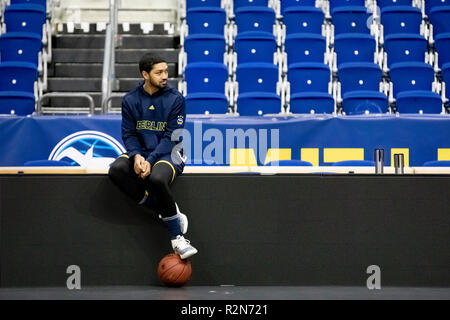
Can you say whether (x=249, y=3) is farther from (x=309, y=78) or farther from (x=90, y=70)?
(x=90, y=70)

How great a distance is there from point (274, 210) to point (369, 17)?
6609mm

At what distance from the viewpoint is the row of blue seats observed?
9953mm

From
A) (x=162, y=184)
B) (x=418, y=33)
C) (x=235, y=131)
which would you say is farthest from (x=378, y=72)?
(x=162, y=184)

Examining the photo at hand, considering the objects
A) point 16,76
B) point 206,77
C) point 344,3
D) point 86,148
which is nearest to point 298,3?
point 344,3

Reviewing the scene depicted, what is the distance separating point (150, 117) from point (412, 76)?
18.9 feet

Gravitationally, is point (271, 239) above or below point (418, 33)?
below

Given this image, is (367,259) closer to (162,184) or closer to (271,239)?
(271,239)

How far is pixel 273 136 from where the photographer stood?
8320mm

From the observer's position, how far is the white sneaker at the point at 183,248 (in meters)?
5.52

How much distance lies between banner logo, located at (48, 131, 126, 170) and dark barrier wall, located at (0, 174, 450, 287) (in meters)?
2.51

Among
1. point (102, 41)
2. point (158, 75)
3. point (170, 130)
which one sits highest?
point (102, 41)

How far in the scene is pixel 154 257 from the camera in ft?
19.1

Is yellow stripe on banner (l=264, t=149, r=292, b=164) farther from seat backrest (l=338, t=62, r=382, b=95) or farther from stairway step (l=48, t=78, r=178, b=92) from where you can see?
stairway step (l=48, t=78, r=178, b=92)

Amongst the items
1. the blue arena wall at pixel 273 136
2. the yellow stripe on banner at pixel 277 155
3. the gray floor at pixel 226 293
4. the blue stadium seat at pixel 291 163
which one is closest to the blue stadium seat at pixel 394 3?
Result: the blue arena wall at pixel 273 136
